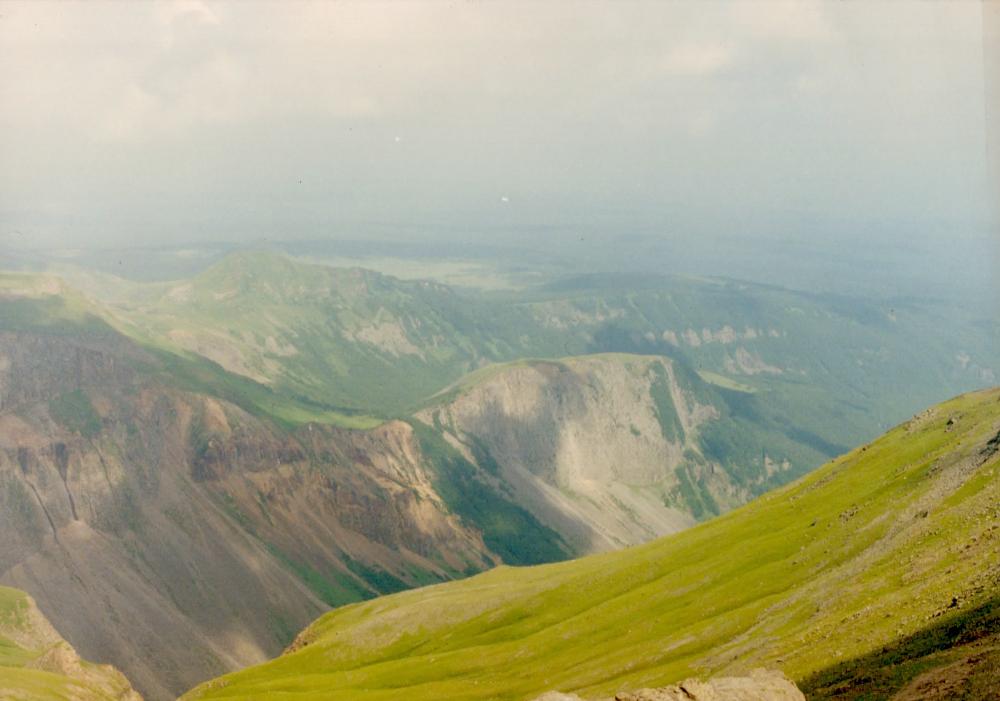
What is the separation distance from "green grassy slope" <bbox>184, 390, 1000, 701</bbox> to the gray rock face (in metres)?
8.08

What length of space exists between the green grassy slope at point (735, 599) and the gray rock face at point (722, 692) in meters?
8.08

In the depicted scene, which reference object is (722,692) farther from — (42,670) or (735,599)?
(42,670)

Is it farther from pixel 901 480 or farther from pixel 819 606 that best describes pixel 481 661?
pixel 901 480

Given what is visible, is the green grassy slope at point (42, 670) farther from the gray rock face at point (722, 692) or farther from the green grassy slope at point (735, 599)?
the gray rock face at point (722, 692)

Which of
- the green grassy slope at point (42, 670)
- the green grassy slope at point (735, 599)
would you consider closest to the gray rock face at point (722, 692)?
the green grassy slope at point (735, 599)

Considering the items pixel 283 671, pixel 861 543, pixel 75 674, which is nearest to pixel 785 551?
pixel 861 543

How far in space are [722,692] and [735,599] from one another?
5620cm

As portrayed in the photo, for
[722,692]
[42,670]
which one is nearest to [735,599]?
[722,692]

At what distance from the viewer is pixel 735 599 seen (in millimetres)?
98812

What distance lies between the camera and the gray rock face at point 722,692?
1726 inches

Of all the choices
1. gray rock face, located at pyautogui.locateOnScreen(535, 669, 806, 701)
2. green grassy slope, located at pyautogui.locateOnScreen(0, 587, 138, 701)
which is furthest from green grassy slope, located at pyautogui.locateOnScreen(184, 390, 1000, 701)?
green grassy slope, located at pyautogui.locateOnScreen(0, 587, 138, 701)

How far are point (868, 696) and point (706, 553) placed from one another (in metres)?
83.7

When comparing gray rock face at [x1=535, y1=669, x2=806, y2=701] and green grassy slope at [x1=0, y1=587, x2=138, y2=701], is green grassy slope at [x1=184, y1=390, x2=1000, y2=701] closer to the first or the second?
gray rock face at [x1=535, y1=669, x2=806, y2=701]

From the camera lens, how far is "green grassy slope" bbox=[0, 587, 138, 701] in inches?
4739
